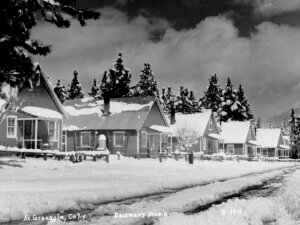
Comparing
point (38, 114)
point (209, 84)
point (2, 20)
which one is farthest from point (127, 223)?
point (209, 84)

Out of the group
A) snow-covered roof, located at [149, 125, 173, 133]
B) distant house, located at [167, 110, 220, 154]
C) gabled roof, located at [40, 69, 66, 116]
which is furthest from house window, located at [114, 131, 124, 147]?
distant house, located at [167, 110, 220, 154]

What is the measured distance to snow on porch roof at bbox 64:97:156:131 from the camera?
45344 millimetres

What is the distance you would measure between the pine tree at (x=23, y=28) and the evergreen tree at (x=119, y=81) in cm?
5713

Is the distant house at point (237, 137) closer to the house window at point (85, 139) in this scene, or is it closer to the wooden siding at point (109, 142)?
the wooden siding at point (109, 142)

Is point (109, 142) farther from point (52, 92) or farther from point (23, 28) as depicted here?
point (23, 28)

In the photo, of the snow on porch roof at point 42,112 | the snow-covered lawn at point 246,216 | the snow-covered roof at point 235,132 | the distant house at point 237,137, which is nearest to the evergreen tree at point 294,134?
the distant house at point 237,137

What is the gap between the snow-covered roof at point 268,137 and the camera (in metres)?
87.4

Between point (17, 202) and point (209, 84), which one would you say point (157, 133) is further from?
point (209, 84)

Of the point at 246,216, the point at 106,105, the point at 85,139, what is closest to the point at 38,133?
the point at 85,139

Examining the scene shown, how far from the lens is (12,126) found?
→ 31.1 meters

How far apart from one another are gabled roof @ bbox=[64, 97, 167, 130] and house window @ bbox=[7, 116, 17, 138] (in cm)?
1420

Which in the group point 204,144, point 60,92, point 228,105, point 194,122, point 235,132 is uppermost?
point 60,92

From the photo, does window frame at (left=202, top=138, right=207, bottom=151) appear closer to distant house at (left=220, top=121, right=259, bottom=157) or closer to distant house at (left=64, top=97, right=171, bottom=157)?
distant house at (left=220, top=121, right=259, bottom=157)

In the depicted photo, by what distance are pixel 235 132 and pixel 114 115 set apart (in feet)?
110
